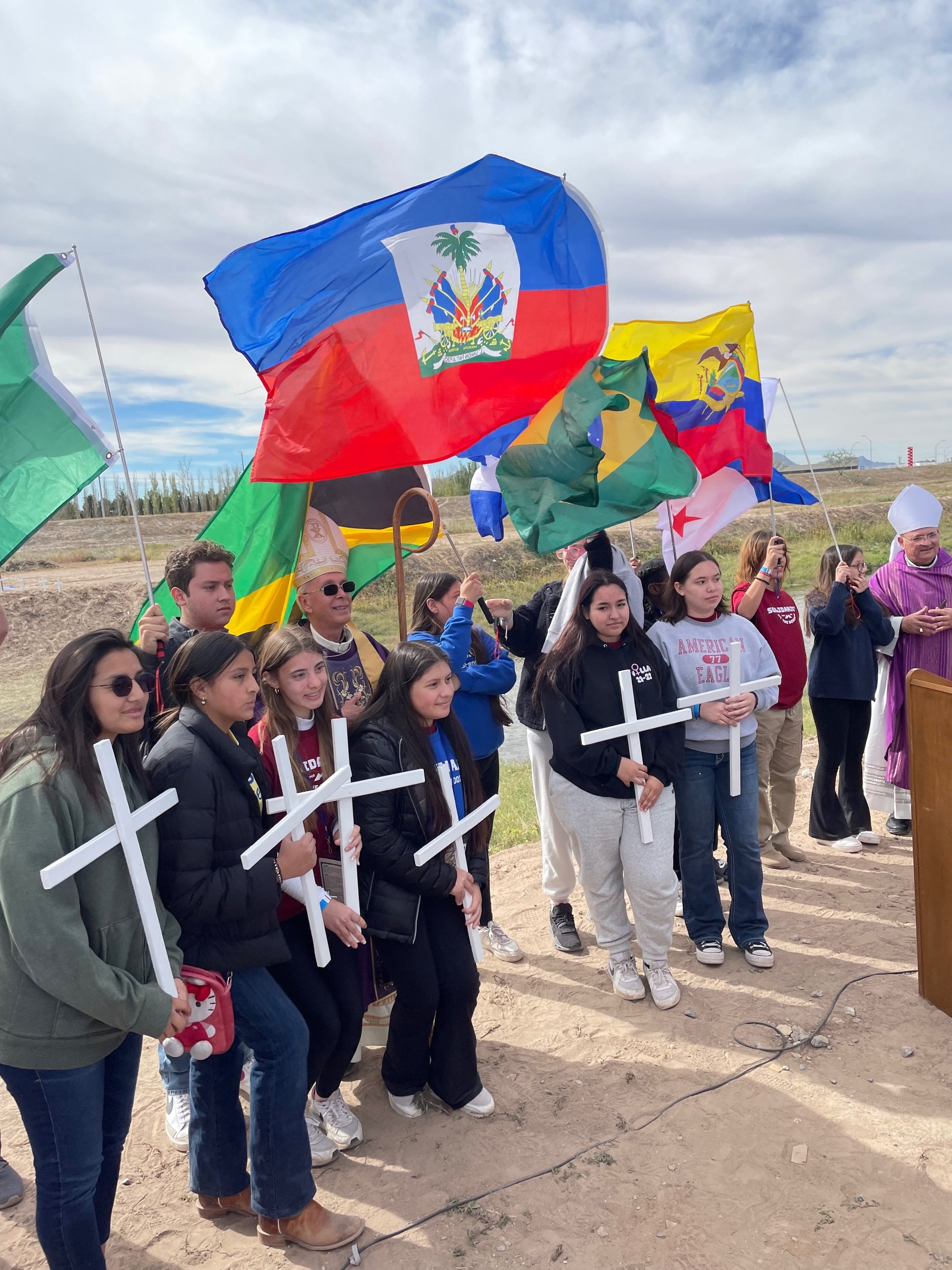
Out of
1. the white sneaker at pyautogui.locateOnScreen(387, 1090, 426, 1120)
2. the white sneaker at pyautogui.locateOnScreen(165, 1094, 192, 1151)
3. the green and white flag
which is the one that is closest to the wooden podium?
the white sneaker at pyautogui.locateOnScreen(387, 1090, 426, 1120)

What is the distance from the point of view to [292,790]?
3.11m

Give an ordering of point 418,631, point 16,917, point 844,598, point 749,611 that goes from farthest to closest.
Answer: point 844,598 < point 749,611 < point 418,631 < point 16,917

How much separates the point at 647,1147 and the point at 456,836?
1.41 metres

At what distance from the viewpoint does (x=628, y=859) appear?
14.7 ft

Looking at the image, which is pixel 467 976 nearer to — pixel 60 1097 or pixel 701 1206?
pixel 701 1206

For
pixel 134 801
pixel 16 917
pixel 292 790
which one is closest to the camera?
pixel 16 917

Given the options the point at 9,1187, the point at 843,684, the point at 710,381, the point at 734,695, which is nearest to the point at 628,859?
the point at 734,695

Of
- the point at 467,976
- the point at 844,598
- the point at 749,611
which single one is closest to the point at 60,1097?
the point at 467,976

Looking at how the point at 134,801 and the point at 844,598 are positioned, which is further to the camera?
the point at 844,598

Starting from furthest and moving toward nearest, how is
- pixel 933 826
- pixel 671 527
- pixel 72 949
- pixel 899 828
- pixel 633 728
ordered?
pixel 899 828 → pixel 671 527 → pixel 633 728 → pixel 933 826 → pixel 72 949

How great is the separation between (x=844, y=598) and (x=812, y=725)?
537 cm

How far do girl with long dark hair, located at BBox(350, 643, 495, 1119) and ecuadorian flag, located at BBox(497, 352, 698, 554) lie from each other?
1066 mm

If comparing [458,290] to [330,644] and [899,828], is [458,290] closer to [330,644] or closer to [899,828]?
[330,644]

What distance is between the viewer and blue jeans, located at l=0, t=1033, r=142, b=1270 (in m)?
2.49
